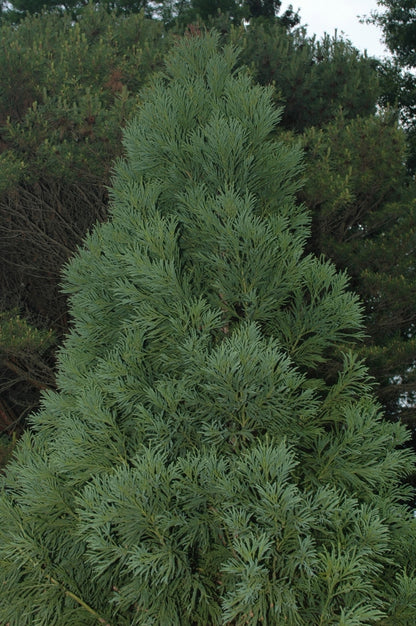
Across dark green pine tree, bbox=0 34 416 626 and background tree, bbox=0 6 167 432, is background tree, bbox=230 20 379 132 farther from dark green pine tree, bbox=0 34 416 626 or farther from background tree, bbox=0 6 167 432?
dark green pine tree, bbox=0 34 416 626

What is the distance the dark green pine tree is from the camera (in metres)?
3.13

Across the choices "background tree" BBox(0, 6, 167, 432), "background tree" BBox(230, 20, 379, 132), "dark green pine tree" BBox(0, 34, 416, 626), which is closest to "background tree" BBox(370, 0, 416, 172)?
"background tree" BBox(230, 20, 379, 132)

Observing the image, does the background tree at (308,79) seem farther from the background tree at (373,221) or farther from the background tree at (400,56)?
the background tree at (400,56)

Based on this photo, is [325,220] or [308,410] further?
[325,220]

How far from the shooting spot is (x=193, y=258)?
409 centimetres

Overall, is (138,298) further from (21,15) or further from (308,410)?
(21,15)

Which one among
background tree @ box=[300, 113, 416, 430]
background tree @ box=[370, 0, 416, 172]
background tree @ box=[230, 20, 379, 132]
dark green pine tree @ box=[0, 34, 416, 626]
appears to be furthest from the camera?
background tree @ box=[370, 0, 416, 172]

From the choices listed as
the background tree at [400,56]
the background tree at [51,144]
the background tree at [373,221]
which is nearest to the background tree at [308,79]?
the background tree at [373,221]

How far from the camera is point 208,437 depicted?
3.50 meters

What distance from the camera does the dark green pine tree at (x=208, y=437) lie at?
3.13 meters

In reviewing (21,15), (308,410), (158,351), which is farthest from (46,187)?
(21,15)

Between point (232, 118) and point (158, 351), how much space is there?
182 cm

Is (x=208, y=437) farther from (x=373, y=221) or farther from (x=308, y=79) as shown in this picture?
(x=308, y=79)

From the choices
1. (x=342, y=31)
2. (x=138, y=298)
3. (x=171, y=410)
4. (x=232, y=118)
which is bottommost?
(x=171, y=410)
